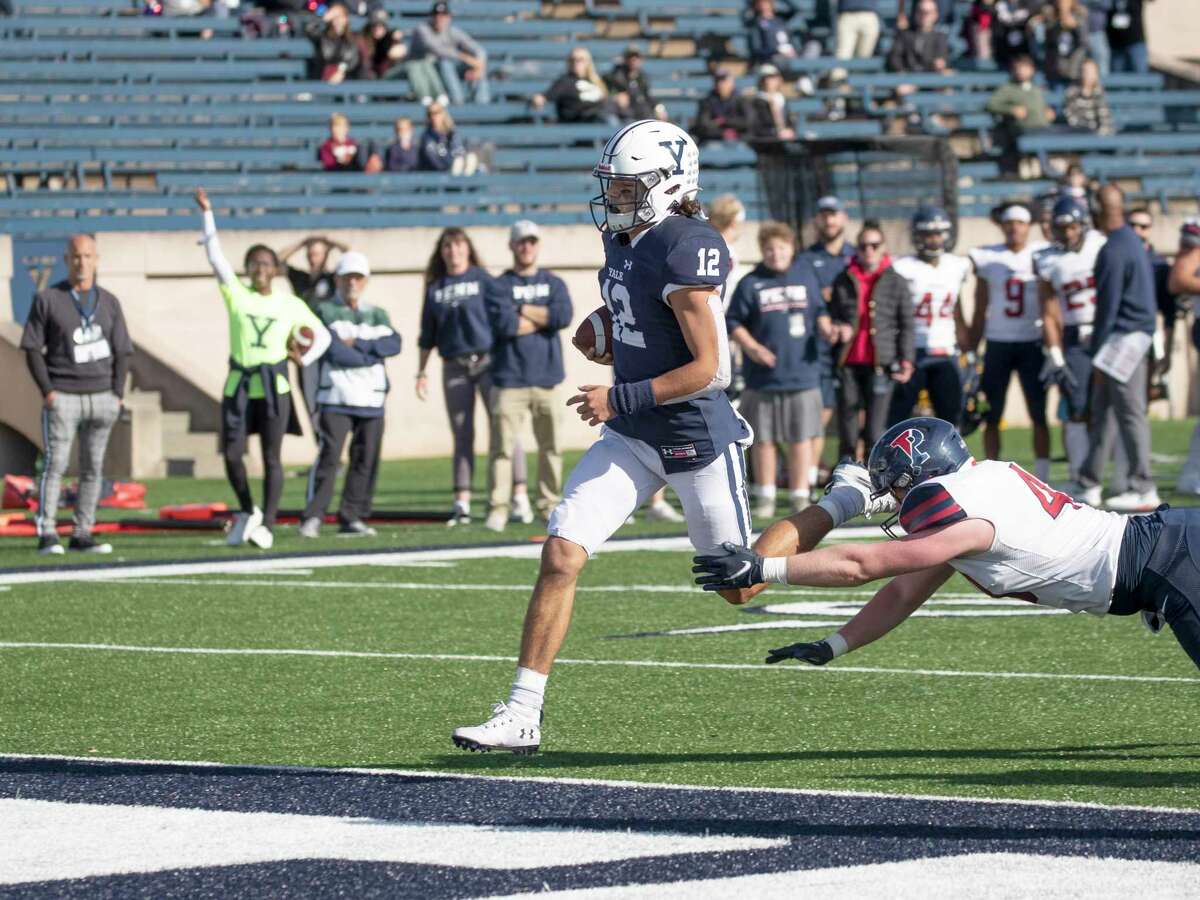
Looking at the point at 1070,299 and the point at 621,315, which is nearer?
the point at 621,315

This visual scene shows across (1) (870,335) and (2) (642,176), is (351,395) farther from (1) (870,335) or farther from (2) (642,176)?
(2) (642,176)

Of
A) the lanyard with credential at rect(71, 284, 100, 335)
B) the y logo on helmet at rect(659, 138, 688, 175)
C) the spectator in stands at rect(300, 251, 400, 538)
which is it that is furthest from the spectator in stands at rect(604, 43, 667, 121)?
the y logo on helmet at rect(659, 138, 688, 175)

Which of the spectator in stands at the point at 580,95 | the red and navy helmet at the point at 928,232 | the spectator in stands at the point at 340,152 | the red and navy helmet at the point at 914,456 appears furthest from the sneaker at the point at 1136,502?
the spectator in stands at the point at 580,95

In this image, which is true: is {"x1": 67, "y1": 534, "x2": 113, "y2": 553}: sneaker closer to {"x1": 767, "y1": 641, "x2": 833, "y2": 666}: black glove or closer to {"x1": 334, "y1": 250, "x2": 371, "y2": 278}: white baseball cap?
{"x1": 334, "y1": 250, "x2": 371, "y2": 278}: white baseball cap

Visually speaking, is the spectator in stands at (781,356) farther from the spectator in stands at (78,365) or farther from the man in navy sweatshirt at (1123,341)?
the spectator in stands at (78,365)

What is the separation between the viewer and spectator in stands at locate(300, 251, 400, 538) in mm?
13844

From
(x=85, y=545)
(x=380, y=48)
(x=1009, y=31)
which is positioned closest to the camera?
(x=85, y=545)

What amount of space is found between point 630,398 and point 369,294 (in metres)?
14.9

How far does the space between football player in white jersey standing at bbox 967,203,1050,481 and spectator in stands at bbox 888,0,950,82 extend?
1079 centimetres

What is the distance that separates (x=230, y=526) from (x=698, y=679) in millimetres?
6378

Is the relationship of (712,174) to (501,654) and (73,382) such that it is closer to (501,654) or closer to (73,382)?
(73,382)

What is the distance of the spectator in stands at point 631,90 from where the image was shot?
23172 mm

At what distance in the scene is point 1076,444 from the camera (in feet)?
48.8

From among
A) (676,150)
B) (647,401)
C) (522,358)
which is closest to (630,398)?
(647,401)
